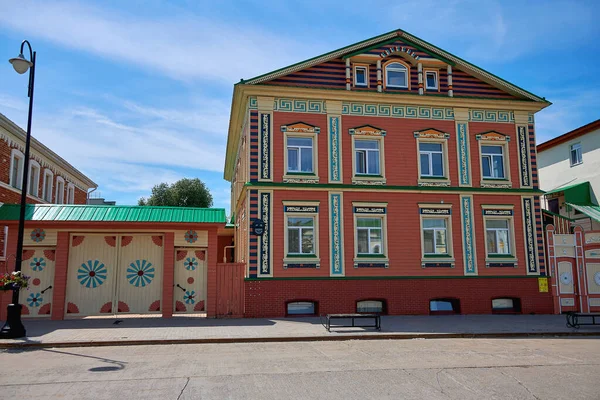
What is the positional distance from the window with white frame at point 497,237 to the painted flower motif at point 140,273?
13890mm

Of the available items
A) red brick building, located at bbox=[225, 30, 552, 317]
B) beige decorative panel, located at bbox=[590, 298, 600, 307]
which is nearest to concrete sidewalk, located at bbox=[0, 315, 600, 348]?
red brick building, located at bbox=[225, 30, 552, 317]

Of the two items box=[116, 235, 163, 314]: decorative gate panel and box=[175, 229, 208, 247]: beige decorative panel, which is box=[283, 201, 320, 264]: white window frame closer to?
box=[175, 229, 208, 247]: beige decorative panel

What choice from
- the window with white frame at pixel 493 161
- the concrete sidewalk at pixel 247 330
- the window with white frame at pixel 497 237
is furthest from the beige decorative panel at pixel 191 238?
the window with white frame at pixel 493 161

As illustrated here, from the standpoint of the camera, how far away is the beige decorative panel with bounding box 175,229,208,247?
60.0 ft

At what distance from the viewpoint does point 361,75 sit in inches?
837

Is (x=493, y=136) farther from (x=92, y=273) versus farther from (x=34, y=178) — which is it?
(x=34, y=178)

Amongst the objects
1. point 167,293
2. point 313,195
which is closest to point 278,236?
point 313,195

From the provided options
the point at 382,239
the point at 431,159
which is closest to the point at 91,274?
the point at 382,239

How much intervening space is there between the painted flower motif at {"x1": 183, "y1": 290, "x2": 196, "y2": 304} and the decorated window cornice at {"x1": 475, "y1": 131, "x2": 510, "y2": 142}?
13704mm

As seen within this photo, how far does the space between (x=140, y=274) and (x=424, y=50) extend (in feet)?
49.5

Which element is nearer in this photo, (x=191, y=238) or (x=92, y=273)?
(x=92, y=273)

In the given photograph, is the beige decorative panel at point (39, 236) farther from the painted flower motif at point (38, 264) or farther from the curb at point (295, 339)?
the curb at point (295, 339)

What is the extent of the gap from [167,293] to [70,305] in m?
3.44

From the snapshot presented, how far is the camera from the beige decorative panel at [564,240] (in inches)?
834
